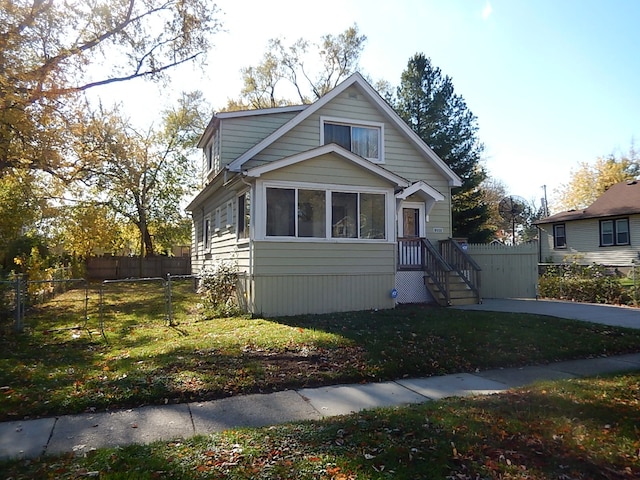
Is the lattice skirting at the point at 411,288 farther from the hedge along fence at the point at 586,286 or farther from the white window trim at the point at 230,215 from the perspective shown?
the white window trim at the point at 230,215

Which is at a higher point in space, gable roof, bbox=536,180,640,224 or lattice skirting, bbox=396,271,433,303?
gable roof, bbox=536,180,640,224

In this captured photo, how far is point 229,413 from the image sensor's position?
5004mm

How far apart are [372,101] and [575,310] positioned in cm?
898

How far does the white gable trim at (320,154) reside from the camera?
1050 centimetres

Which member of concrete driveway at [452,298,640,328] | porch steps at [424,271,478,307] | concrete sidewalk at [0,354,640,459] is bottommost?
concrete sidewalk at [0,354,640,459]

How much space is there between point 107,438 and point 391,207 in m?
9.36

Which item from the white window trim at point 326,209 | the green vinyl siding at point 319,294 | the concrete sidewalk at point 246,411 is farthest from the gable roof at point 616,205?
the concrete sidewalk at point 246,411

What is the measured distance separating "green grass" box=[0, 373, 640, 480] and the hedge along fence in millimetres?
10607

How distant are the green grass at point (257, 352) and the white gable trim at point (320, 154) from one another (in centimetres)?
354

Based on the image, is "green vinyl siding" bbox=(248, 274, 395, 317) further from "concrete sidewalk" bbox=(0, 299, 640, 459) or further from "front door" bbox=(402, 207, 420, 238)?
"concrete sidewalk" bbox=(0, 299, 640, 459)

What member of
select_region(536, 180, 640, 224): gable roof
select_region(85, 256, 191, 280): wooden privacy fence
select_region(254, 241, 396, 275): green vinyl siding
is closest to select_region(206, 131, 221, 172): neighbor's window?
select_region(254, 241, 396, 275): green vinyl siding

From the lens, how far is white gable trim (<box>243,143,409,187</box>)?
10503mm

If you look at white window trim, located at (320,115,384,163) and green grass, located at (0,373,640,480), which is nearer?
green grass, located at (0,373,640,480)

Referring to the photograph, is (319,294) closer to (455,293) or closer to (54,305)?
(455,293)
